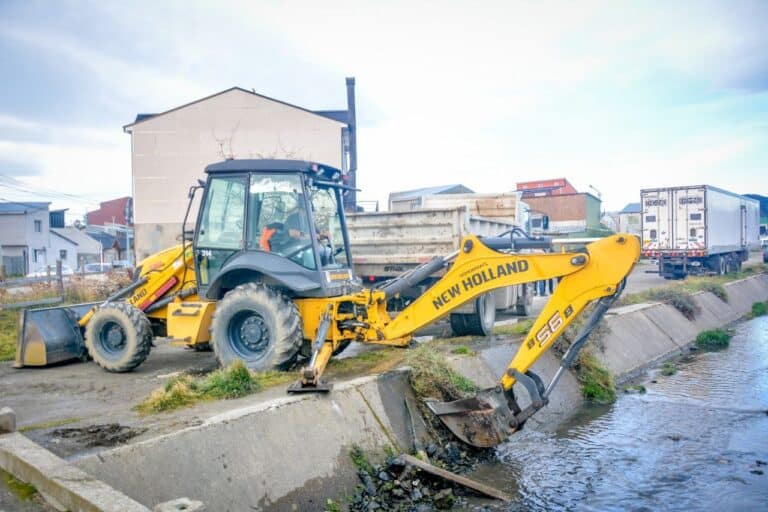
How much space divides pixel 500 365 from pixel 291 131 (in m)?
22.2

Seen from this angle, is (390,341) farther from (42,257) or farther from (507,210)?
(42,257)

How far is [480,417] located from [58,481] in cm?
415

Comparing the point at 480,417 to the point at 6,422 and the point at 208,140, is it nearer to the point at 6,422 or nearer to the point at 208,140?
the point at 6,422

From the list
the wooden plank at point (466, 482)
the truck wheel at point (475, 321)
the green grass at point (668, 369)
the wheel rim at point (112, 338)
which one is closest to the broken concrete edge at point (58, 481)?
the wooden plank at point (466, 482)

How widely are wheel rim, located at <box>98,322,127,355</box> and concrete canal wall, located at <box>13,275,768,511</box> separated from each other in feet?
12.0

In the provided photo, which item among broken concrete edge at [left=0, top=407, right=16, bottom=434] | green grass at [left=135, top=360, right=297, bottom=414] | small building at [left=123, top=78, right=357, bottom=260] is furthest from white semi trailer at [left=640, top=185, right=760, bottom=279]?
broken concrete edge at [left=0, top=407, right=16, bottom=434]

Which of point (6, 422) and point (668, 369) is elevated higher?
point (6, 422)

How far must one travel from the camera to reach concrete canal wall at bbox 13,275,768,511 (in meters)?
4.75

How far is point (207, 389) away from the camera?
6.75 meters

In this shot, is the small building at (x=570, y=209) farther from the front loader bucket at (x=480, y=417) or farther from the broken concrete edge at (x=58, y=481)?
the broken concrete edge at (x=58, y=481)

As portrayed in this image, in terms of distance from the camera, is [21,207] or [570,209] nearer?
[570,209]

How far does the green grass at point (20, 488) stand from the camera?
4235 millimetres

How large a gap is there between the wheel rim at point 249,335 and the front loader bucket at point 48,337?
3.24 m

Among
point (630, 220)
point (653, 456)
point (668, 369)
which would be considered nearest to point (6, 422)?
point (653, 456)
